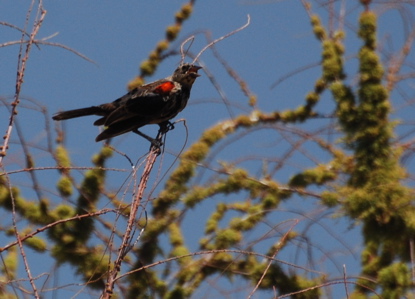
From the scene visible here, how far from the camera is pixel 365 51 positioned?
19.7ft

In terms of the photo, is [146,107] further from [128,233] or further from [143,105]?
[128,233]

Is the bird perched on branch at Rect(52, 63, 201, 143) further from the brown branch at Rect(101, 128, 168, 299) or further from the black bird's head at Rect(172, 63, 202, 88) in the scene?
the brown branch at Rect(101, 128, 168, 299)

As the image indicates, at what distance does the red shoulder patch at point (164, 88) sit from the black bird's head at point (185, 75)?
0.06 meters

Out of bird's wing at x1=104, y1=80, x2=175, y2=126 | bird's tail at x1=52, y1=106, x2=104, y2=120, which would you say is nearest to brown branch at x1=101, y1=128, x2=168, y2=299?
bird's wing at x1=104, y1=80, x2=175, y2=126

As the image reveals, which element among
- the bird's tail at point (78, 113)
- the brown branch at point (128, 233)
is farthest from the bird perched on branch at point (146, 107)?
the brown branch at point (128, 233)

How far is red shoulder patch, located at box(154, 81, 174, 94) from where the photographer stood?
17.9 ft

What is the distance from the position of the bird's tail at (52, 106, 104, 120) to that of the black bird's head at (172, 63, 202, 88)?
0.54 m

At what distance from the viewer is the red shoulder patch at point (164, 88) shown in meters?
5.45

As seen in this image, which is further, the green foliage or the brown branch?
the green foliage

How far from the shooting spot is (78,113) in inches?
218

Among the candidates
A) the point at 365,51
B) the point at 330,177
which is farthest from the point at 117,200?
the point at 365,51

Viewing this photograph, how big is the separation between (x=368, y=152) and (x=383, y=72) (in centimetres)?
58

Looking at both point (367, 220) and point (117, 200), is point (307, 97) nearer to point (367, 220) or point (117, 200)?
point (367, 220)

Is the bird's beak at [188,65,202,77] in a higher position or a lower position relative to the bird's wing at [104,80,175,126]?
higher
